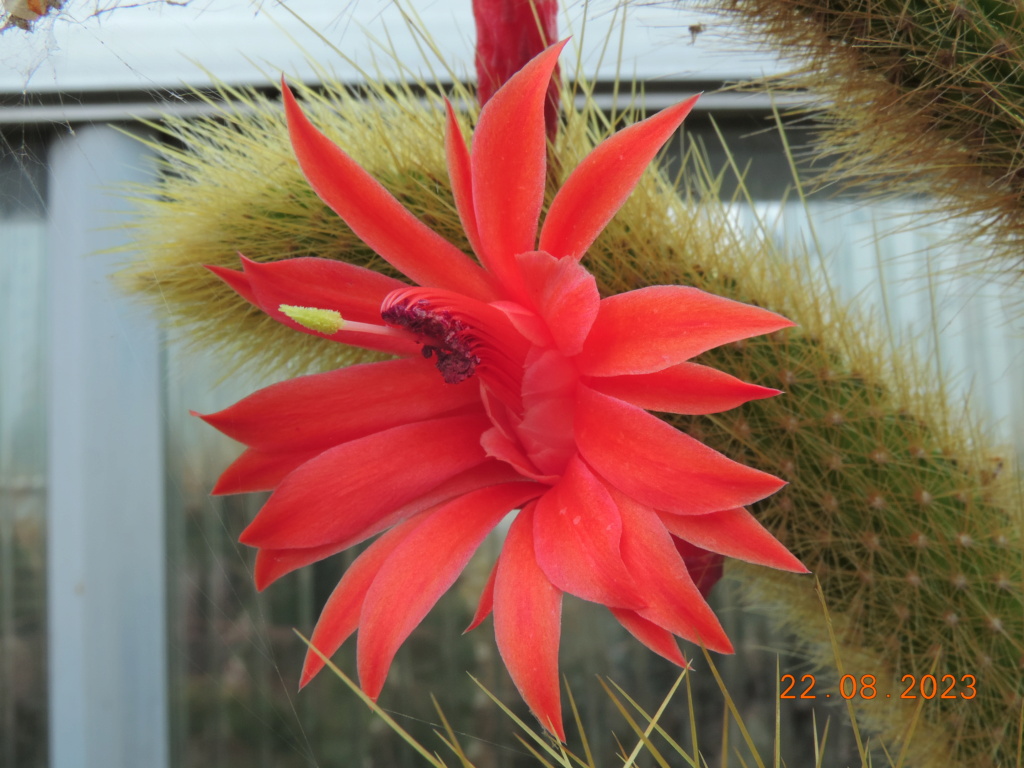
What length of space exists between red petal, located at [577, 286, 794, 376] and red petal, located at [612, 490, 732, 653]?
0.04 m

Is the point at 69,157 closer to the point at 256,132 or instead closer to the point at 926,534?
the point at 256,132

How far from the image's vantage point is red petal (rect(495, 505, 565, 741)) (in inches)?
6.9

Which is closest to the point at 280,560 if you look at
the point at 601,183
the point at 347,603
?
the point at 347,603

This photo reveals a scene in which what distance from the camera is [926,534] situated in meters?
0.26

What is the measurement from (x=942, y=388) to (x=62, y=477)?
30 cm

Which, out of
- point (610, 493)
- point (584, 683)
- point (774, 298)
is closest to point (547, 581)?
point (610, 493)

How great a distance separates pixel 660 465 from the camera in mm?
183

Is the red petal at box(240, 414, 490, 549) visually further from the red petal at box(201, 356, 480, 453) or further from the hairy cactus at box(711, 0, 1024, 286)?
the hairy cactus at box(711, 0, 1024, 286)

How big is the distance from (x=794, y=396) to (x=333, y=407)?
151 millimetres

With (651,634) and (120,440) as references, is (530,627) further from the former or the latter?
(120,440)

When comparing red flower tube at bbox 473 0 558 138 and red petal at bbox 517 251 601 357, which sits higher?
red flower tube at bbox 473 0 558 138
